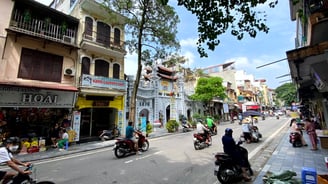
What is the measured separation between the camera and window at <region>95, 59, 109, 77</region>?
1331 cm

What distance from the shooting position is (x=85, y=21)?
41.6ft

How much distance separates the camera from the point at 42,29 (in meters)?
10.7

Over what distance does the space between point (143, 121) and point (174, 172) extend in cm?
953

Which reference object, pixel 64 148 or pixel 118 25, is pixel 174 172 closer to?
pixel 64 148

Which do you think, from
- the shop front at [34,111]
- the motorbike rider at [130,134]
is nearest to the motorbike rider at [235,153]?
the motorbike rider at [130,134]

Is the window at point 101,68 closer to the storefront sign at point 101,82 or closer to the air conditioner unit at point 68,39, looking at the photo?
the storefront sign at point 101,82

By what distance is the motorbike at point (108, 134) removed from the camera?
40.8ft

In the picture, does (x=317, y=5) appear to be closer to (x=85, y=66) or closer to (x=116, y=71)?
(x=85, y=66)

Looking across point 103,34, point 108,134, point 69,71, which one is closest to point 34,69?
point 69,71

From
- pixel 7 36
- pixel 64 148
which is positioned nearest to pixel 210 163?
pixel 64 148

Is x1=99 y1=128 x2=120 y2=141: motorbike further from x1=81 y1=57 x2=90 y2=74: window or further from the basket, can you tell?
the basket

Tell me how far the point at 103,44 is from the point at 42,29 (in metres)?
3.93

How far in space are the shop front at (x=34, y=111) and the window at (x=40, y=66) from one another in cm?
103

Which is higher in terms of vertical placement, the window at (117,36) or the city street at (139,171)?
the window at (117,36)
